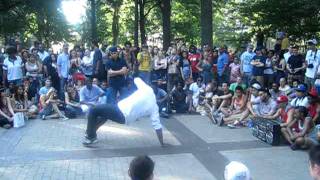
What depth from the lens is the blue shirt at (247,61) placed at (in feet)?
54.1

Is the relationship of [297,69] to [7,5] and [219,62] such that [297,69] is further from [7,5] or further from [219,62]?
[7,5]

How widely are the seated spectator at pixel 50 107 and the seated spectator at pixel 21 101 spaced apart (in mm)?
333

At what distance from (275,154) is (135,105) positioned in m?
2.87

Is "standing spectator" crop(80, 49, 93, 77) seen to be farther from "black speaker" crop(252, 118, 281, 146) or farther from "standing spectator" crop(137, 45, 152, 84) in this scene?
"black speaker" crop(252, 118, 281, 146)

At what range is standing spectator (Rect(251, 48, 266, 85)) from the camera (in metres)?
16.0

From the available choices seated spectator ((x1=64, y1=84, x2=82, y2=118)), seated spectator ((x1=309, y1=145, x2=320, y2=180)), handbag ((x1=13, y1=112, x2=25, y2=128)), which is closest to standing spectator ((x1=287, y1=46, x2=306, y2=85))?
seated spectator ((x1=64, y1=84, x2=82, y2=118))

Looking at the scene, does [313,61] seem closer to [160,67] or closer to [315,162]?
[160,67]

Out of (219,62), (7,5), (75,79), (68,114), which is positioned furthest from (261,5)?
(7,5)

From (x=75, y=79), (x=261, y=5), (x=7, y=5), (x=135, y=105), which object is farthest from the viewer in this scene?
(x=7, y=5)

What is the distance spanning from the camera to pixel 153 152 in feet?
32.0

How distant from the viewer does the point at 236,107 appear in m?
13.4

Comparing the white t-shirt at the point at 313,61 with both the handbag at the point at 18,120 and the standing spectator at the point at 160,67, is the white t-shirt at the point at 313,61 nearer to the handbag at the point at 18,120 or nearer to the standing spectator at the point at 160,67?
the standing spectator at the point at 160,67

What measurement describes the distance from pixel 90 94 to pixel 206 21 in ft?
23.3

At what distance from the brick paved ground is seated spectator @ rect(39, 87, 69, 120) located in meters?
1.00
